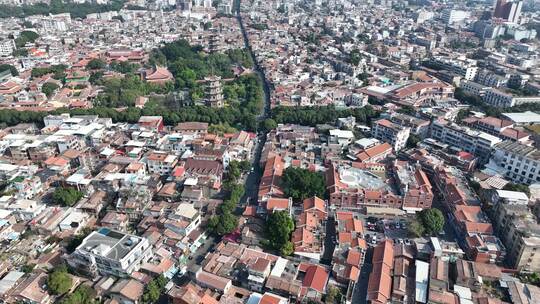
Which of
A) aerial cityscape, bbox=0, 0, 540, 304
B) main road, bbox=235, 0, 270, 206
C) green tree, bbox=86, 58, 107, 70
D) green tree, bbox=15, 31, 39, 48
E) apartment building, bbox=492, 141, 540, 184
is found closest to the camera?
aerial cityscape, bbox=0, 0, 540, 304

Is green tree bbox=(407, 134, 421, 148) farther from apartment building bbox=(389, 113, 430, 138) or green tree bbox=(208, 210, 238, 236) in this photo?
green tree bbox=(208, 210, 238, 236)

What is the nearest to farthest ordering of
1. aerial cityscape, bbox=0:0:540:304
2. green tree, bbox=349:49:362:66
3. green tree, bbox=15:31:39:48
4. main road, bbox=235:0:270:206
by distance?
aerial cityscape, bbox=0:0:540:304 < main road, bbox=235:0:270:206 < green tree, bbox=349:49:362:66 < green tree, bbox=15:31:39:48

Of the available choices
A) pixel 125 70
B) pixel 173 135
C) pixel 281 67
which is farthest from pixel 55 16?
pixel 173 135

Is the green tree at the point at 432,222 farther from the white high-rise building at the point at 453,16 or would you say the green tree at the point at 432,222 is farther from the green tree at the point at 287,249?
the white high-rise building at the point at 453,16

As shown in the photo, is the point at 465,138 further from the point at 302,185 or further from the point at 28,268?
the point at 28,268

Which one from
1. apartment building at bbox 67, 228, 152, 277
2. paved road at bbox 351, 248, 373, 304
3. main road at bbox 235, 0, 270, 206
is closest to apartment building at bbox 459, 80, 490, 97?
main road at bbox 235, 0, 270, 206

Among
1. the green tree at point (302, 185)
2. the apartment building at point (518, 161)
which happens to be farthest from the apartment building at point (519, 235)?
the green tree at point (302, 185)

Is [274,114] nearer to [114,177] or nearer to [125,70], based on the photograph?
[114,177]
